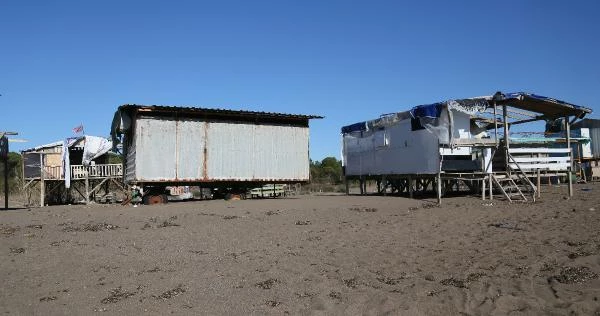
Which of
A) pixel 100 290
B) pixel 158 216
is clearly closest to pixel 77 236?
pixel 158 216

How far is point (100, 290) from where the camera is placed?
238 inches

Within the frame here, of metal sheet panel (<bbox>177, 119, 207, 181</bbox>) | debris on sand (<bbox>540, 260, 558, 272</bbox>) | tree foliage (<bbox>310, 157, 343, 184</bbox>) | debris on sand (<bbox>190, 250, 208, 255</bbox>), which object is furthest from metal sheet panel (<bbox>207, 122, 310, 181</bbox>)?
tree foliage (<bbox>310, 157, 343, 184</bbox>)

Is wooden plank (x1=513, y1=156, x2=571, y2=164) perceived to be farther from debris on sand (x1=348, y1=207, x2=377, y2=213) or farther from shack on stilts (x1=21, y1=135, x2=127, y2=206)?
shack on stilts (x1=21, y1=135, x2=127, y2=206)

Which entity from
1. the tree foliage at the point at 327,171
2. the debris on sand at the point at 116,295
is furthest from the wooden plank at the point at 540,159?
the tree foliage at the point at 327,171

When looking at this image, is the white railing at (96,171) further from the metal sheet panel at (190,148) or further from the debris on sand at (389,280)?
the debris on sand at (389,280)

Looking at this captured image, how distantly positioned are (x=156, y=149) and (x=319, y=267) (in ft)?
48.2

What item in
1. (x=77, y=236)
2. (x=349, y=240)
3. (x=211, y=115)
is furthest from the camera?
(x=211, y=115)

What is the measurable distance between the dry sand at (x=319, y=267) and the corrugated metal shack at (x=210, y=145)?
8802 millimetres

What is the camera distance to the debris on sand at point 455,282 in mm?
5502

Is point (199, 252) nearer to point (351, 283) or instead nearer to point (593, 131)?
point (351, 283)

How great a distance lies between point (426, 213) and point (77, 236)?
26.8ft

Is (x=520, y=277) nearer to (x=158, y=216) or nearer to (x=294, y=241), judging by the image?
(x=294, y=241)

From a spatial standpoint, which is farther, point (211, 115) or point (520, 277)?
point (211, 115)

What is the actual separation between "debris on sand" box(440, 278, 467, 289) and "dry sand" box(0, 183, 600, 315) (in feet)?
0.04
